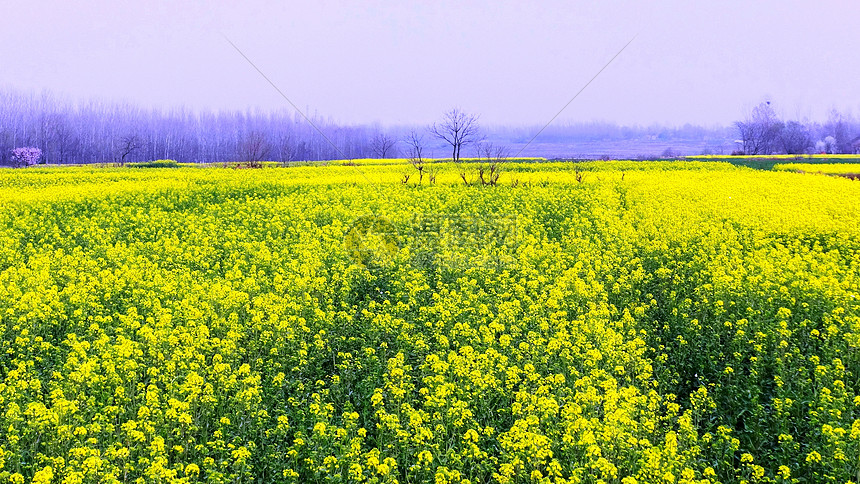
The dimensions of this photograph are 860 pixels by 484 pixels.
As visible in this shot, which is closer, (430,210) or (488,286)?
(488,286)

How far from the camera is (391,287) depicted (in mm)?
11828

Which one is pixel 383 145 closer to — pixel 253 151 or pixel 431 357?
pixel 253 151

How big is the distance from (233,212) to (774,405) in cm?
1652

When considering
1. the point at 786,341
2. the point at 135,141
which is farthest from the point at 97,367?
the point at 135,141

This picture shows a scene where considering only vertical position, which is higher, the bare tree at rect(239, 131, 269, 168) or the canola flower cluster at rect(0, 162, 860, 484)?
the bare tree at rect(239, 131, 269, 168)

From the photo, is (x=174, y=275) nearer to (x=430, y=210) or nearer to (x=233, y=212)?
(x=233, y=212)

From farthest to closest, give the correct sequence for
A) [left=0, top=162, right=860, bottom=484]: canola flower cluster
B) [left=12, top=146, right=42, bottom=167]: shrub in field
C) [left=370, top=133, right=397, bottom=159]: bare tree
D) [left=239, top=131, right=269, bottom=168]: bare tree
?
1. [left=370, top=133, right=397, bottom=159]: bare tree
2. [left=12, top=146, right=42, bottom=167]: shrub in field
3. [left=239, top=131, right=269, bottom=168]: bare tree
4. [left=0, top=162, right=860, bottom=484]: canola flower cluster

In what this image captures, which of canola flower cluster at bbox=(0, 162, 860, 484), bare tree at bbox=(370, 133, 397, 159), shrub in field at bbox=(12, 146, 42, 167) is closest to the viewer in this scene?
canola flower cluster at bbox=(0, 162, 860, 484)

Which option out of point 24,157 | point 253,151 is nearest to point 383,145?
point 253,151

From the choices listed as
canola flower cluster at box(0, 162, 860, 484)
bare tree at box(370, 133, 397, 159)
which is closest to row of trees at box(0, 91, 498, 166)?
bare tree at box(370, 133, 397, 159)

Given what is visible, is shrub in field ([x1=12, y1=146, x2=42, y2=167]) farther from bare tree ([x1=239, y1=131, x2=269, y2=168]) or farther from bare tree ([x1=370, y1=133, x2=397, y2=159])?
bare tree ([x1=370, y1=133, x2=397, y2=159])

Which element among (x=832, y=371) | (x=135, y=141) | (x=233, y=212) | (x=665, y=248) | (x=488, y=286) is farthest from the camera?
(x=135, y=141)

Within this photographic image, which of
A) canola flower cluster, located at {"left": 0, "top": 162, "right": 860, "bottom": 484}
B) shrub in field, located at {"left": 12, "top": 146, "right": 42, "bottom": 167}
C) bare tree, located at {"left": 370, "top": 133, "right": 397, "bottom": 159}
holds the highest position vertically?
bare tree, located at {"left": 370, "top": 133, "right": 397, "bottom": 159}

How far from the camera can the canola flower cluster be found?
6023 mm
